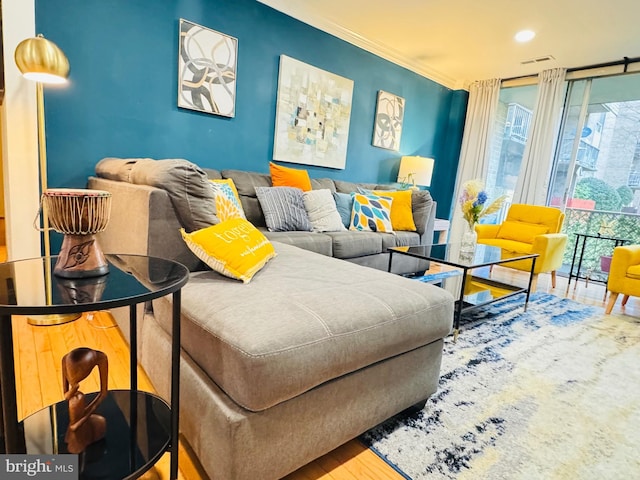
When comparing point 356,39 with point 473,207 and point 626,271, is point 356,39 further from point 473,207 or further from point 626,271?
point 626,271

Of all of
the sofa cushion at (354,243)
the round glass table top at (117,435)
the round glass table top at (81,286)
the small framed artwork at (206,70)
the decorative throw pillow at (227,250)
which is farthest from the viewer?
the sofa cushion at (354,243)

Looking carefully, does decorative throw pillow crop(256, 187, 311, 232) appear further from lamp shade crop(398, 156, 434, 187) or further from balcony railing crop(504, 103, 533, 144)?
balcony railing crop(504, 103, 533, 144)

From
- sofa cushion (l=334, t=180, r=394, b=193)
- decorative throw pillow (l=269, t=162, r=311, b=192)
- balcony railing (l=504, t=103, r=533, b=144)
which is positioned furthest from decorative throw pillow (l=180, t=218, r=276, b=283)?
balcony railing (l=504, t=103, r=533, b=144)

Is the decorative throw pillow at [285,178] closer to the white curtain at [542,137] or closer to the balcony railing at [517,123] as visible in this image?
the white curtain at [542,137]

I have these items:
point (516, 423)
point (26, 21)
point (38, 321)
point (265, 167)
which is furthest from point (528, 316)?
point (26, 21)

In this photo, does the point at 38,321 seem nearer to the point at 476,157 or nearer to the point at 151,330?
the point at 151,330

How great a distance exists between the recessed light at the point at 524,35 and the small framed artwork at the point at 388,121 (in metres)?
1.28

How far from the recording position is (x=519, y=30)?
3299mm

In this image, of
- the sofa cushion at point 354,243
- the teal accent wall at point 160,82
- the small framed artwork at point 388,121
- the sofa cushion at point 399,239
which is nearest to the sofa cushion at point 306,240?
the sofa cushion at point 354,243

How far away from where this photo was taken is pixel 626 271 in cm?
271

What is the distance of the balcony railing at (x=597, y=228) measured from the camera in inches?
161

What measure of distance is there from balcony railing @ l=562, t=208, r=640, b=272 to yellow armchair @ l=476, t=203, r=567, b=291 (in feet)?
3.26

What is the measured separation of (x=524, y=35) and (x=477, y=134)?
1594mm

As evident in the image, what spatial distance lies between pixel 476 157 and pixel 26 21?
15.7 ft
